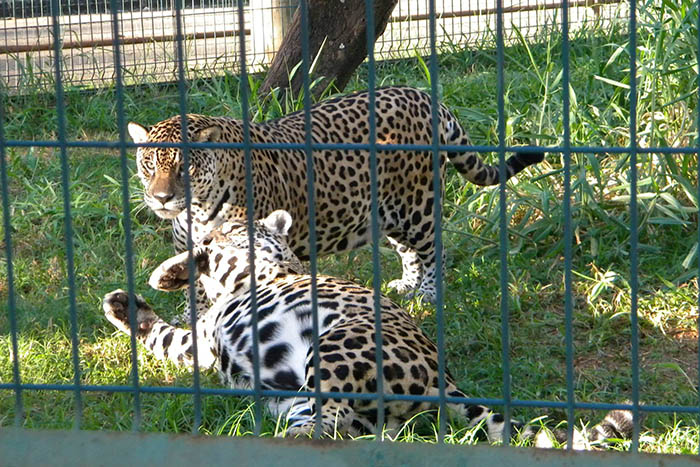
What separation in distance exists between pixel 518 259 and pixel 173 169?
1980 millimetres

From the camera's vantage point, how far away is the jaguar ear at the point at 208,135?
518cm

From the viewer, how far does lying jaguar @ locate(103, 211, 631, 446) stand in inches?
153

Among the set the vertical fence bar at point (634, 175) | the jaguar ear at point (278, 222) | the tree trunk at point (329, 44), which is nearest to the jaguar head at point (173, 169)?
the jaguar ear at point (278, 222)

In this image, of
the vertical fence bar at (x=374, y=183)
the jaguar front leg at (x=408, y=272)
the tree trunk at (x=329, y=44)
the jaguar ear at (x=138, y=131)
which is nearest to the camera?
the vertical fence bar at (x=374, y=183)

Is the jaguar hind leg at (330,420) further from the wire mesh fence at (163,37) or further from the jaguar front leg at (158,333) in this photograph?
the wire mesh fence at (163,37)

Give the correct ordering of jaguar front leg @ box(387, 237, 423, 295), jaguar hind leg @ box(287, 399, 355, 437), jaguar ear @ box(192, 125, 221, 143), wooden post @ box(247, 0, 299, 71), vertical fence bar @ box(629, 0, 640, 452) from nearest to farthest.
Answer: vertical fence bar @ box(629, 0, 640, 452) → jaguar hind leg @ box(287, 399, 355, 437) → jaguar ear @ box(192, 125, 221, 143) → jaguar front leg @ box(387, 237, 423, 295) → wooden post @ box(247, 0, 299, 71)

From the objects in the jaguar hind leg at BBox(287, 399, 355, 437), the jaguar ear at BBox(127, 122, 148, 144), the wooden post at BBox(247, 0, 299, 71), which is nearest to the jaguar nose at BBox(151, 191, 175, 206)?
the jaguar ear at BBox(127, 122, 148, 144)

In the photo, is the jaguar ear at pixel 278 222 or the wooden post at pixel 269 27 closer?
the jaguar ear at pixel 278 222

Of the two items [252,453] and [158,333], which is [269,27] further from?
[252,453]

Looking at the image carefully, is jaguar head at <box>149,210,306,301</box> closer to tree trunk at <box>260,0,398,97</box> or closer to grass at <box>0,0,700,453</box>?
grass at <box>0,0,700,453</box>

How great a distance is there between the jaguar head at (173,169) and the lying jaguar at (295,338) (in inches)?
9.1

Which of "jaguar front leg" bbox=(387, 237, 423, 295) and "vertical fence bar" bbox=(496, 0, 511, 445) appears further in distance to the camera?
"jaguar front leg" bbox=(387, 237, 423, 295)

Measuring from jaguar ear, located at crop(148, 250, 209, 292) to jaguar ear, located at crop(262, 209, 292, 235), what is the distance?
326 mm

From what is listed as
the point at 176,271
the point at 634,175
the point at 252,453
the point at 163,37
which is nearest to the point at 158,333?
the point at 176,271
